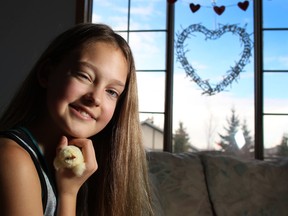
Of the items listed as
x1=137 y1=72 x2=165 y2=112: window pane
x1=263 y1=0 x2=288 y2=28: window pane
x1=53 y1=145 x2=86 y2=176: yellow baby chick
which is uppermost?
x1=263 y1=0 x2=288 y2=28: window pane

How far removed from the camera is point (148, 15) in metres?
2.70

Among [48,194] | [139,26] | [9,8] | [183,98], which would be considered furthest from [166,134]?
[48,194]

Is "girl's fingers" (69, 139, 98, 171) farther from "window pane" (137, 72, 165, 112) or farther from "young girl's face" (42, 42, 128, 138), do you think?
"window pane" (137, 72, 165, 112)

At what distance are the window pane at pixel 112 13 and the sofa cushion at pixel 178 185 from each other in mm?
1264

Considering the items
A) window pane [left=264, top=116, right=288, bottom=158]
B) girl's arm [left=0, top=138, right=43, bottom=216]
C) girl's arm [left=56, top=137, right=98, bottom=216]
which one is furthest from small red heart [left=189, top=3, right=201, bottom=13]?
girl's arm [left=0, top=138, right=43, bottom=216]

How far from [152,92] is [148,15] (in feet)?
2.07

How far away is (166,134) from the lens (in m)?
2.50

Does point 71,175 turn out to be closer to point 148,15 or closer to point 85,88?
point 85,88

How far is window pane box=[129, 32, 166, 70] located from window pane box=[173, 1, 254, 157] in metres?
0.13

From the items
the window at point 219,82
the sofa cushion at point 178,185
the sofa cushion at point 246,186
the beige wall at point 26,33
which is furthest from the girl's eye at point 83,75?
the beige wall at point 26,33

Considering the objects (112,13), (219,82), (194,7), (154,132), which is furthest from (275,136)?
(112,13)

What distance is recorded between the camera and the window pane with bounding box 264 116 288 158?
2.43 meters

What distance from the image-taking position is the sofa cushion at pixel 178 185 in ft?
5.73

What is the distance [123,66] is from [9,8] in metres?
2.26
